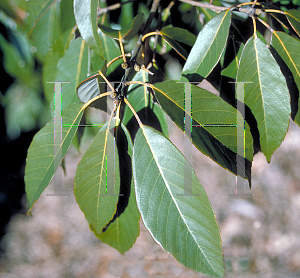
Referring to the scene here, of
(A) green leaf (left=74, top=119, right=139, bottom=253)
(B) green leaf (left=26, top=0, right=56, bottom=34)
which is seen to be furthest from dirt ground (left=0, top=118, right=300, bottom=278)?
(A) green leaf (left=74, top=119, right=139, bottom=253)

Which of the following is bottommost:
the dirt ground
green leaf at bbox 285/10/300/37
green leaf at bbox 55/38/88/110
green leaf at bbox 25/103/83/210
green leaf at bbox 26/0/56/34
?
the dirt ground

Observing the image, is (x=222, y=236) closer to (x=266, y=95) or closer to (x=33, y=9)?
(x=266, y=95)

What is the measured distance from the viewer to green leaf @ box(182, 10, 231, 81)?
0.44 m

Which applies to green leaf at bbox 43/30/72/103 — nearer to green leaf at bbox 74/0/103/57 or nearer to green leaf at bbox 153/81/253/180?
green leaf at bbox 74/0/103/57

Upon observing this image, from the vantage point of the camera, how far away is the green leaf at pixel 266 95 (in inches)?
16.5

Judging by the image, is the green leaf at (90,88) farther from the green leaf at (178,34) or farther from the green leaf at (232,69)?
the green leaf at (232,69)

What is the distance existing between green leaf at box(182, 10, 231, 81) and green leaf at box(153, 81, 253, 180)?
7 centimetres

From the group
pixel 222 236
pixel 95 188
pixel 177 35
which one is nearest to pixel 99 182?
pixel 95 188

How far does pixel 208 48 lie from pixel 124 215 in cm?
36

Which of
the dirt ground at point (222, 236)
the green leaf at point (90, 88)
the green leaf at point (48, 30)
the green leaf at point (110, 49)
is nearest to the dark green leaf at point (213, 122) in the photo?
the green leaf at point (90, 88)

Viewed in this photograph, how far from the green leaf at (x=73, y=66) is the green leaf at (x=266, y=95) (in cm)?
36

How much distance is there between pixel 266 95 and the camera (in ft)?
1.42

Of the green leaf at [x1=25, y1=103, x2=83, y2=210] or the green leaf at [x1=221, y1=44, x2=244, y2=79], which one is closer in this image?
the green leaf at [x1=25, y1=103, x2=83, y2=210]

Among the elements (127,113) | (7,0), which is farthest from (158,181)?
(7,0)
